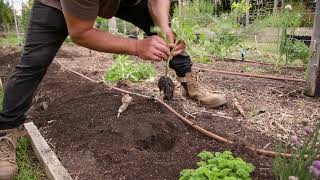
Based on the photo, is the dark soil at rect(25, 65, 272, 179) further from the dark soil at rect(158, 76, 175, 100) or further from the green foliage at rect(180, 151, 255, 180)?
the green foliage at rect(180, 151, 255, 180)

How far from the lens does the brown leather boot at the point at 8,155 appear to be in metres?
2.32

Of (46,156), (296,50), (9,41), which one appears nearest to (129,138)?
(46,156)

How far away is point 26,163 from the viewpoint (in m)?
2.52

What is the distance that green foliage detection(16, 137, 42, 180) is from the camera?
2.34 meters

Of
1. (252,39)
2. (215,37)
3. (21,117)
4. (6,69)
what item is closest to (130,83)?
(21,117)

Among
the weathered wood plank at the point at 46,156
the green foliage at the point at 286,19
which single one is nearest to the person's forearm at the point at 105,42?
the weathered wood plank at the point at 46,156

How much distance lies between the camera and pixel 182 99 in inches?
122

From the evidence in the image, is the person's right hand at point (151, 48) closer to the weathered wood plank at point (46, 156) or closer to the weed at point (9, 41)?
the weathered wood plank at point (46, 156)

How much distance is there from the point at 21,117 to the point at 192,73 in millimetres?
1319

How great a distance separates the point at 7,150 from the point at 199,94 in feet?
4.82

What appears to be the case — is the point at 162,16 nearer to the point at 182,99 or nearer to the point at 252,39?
the point at 182,99

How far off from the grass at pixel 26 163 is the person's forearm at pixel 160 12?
124 cm

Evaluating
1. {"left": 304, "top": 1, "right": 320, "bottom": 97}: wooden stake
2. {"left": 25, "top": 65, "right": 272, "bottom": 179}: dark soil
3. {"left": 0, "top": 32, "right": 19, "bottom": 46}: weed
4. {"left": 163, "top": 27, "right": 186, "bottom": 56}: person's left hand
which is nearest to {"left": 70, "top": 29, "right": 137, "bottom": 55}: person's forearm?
{"left": 163, "top": 27, "right": 186, "bottom": 56}: person's left hand

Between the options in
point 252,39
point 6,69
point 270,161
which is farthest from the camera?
point 252,39
